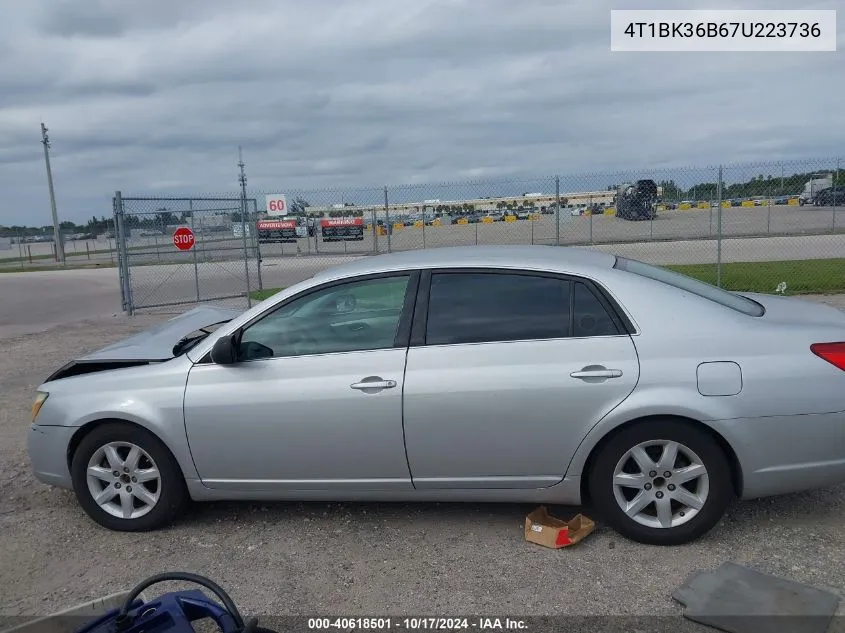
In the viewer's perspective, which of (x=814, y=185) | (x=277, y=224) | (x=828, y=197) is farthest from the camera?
(x=277, y=224)

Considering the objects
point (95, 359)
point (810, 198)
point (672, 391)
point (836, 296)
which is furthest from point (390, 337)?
point (810, 198)

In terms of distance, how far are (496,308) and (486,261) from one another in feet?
1.06

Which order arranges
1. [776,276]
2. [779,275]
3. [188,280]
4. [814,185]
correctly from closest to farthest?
[776,276] → [779,275] → [814,185] → [188,280]

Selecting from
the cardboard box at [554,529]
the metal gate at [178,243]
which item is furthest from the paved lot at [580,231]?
the cardboard box at [554,529]

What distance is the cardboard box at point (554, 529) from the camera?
399 centimetres

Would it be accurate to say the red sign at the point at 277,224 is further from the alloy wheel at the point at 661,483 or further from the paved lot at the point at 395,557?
the alloy wheel at the point at 661,483

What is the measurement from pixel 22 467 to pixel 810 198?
1519 centimetres

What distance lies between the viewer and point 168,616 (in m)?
2.69

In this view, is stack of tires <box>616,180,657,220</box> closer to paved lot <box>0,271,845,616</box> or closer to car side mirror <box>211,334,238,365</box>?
paved lot <box>0,271,845,616</box>

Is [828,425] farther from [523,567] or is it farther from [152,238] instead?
[152,238]

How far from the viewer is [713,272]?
14609 millimetres

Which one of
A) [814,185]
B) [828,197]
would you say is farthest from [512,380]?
[828,197]

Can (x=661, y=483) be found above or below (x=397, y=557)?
above

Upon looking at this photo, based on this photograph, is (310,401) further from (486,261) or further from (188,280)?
(188,280)
